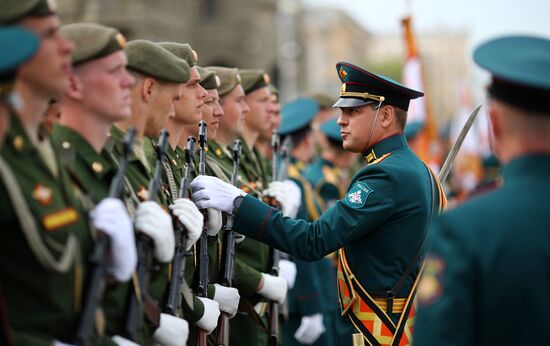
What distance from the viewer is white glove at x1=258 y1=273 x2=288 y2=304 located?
6.52 m

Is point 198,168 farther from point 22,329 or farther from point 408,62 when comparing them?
point 408,62

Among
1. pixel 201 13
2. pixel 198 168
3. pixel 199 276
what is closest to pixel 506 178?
pixel 199 276

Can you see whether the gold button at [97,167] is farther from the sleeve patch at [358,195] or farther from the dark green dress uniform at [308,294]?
the dark green dress uniform at [308,294]

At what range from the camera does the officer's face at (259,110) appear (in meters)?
7.88

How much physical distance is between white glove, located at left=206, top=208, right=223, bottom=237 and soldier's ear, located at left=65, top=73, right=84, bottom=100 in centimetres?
135

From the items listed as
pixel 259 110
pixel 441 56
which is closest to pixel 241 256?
pixel 259 110

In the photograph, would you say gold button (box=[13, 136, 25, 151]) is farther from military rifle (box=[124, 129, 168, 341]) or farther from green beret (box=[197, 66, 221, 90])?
green beret (box=[197, 66, 221, 90])

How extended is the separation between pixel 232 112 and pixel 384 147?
148cm

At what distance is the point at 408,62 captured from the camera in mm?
14172

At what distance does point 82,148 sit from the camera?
432cm

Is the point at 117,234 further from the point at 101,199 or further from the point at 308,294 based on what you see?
the point at 308,294

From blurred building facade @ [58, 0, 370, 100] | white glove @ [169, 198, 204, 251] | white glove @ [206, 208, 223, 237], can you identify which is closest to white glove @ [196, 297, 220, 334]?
white glove @ [206, 208, 223, 237]

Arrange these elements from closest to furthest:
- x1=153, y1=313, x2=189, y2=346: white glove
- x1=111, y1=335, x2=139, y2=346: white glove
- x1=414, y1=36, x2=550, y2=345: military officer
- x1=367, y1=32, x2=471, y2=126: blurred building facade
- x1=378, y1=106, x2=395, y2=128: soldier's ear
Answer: x1=414, y1=36, x2=550, y2=345: military officer → x1=111, y1=335, x2=139, y2=346: white glove → x1=153, y1=313, x2=189, y2=346: white glove → x1=378, y1=106, x2=395, y2=128: soldier's ear → x1=367, y1=32, x2=471, y2=126: blurred building facade

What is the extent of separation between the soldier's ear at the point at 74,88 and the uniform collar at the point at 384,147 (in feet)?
6.98
